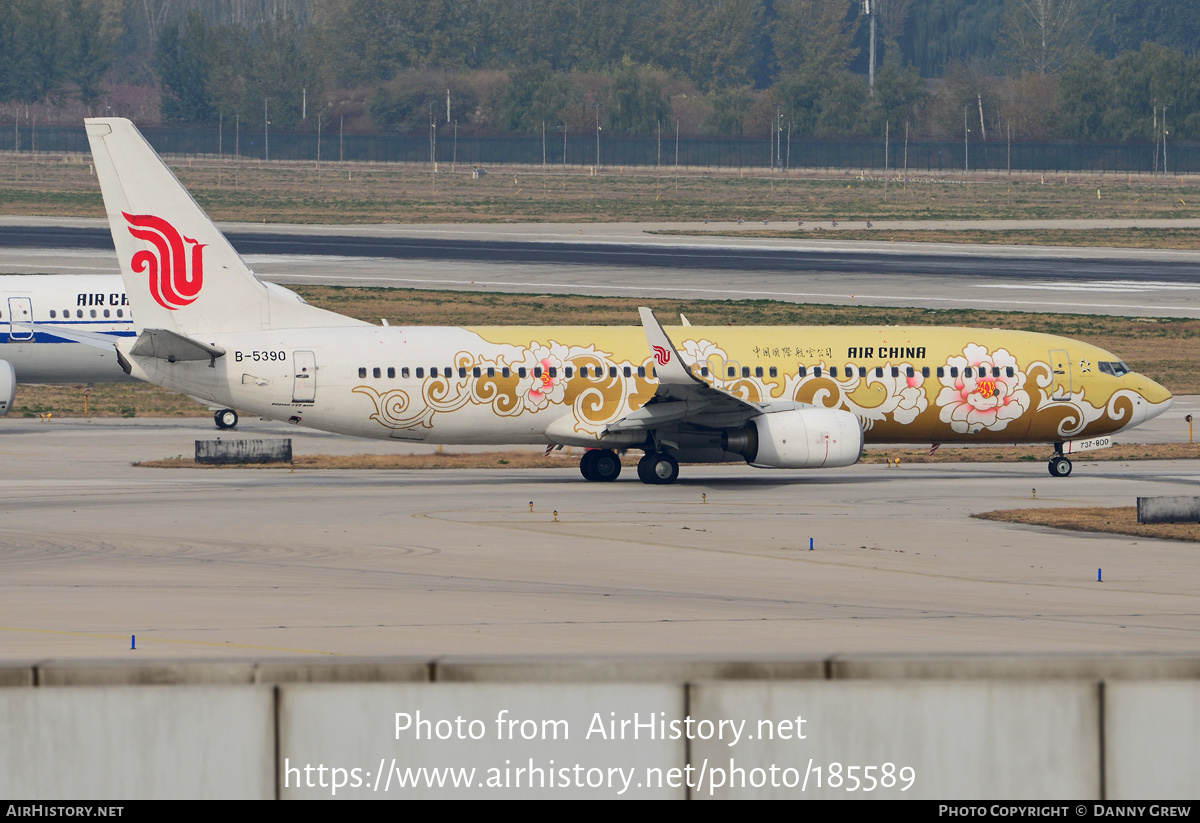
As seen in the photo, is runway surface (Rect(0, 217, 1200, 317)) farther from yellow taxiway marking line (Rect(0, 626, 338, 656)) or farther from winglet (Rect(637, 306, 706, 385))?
yellow taxiway marking line (Rect(0, 626, 338, 656))

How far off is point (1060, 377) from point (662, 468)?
1077cm

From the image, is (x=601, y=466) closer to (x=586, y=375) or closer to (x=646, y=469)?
(x=646, y=469)

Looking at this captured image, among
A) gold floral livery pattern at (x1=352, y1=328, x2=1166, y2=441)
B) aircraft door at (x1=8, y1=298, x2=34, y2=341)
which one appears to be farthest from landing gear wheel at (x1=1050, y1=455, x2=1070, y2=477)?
aircraft door at (x1=8, y1=298, x2=34, y2=341)

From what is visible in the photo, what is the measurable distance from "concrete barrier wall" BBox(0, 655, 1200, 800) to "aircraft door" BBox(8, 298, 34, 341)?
44.5m

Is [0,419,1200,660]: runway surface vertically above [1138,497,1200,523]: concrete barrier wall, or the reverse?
[1138,497,1200,523]: concrete barrier wall

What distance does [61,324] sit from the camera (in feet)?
176

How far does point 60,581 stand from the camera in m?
27.9

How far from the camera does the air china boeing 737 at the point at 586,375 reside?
40219mm

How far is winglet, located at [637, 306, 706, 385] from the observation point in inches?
1588

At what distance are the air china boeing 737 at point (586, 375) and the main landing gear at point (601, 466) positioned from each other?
57mm

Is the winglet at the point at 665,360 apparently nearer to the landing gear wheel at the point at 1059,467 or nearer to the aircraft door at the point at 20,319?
the landing gear wheel at the point at 1059,467

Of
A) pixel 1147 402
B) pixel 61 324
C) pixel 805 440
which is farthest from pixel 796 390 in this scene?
pixel 61 324
